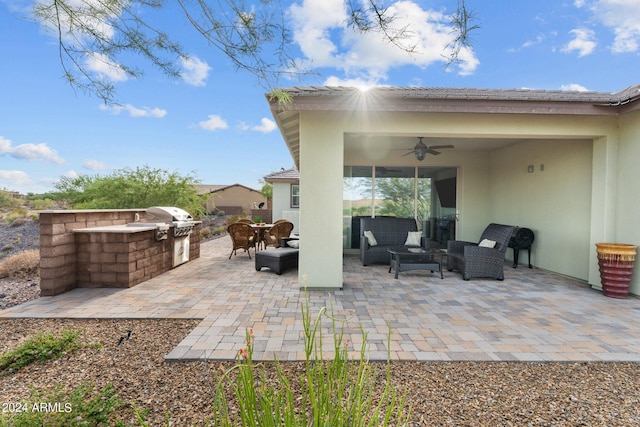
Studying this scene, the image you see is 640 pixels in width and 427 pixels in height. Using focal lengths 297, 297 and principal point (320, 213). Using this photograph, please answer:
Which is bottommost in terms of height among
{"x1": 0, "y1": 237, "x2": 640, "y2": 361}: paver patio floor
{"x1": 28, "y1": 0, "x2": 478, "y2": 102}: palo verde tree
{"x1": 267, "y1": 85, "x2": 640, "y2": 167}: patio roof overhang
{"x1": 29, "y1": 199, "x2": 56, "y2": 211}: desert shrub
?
{"x1": 0, "y1": 237, "x2": 640, "y2": 361}: paver patio floor

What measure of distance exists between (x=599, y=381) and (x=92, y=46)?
500 centimetres

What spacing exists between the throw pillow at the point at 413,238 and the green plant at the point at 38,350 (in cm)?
631

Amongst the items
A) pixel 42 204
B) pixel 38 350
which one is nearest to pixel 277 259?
pixel 38 350

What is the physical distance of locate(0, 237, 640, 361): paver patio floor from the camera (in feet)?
9.76

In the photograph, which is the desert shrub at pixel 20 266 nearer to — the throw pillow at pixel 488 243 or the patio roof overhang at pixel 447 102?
the patio roof overhang at pixel 447 102

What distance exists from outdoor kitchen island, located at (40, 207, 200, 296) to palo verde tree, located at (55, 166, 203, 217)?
6319mm

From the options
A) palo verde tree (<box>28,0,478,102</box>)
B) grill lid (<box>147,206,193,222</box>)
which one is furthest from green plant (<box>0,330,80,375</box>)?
grill lid (<box>147,206,193,222</box>)

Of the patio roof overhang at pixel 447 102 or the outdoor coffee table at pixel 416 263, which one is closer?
the patio roof overhang at pixel 447 102

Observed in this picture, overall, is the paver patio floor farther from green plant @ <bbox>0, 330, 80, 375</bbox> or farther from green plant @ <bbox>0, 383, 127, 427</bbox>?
green plant @ <bbox>0, 330, 80, 375</bbox>

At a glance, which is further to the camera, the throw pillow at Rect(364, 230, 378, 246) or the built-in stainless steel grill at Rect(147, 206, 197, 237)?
the throw pillow at Rect(364, 230, 378, 246)

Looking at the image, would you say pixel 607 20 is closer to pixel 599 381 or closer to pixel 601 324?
pixel 601 324

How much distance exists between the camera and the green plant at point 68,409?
73.5 inches

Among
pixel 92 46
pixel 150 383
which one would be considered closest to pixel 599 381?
pixel 150 383

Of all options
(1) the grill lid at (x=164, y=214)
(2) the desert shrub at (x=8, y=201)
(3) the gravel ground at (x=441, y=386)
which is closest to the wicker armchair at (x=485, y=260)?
(3) the gravel ground at (x=441, y=386)
